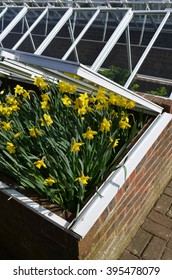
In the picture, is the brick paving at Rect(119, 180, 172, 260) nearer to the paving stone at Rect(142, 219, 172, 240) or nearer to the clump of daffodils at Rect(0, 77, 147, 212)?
the paving stone at Rect(142, 219, 172, 240)

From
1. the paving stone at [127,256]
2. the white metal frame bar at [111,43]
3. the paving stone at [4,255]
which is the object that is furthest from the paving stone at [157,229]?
the white metal frame bar at [111,43]

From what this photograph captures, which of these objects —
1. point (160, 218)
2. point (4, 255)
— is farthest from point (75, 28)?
point (4, 255)

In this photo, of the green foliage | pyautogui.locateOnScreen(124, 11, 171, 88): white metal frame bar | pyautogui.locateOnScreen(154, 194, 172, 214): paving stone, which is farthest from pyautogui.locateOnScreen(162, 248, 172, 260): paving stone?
pyautogui.locateOnScreen(124, 11, 171, 88): white metal frame bar

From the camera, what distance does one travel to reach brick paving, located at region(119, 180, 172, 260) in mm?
2199

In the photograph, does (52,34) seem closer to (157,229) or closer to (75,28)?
(75,28)

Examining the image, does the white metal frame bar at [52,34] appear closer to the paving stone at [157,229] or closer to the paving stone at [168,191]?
the paving stone at [168,191]

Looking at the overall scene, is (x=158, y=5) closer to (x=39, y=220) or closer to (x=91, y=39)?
(x=91, y=39)

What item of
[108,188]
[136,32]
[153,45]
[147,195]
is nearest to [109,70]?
[153,45]

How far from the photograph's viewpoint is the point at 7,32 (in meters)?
5.19

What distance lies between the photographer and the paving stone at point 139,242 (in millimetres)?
2239

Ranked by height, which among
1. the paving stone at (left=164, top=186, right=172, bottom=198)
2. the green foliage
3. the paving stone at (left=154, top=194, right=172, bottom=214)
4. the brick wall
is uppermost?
the green foliage

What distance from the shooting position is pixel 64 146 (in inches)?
80.4

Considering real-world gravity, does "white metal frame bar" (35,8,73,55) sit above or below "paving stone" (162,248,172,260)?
above

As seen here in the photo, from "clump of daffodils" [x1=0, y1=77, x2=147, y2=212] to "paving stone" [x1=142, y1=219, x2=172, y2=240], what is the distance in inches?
26.9
